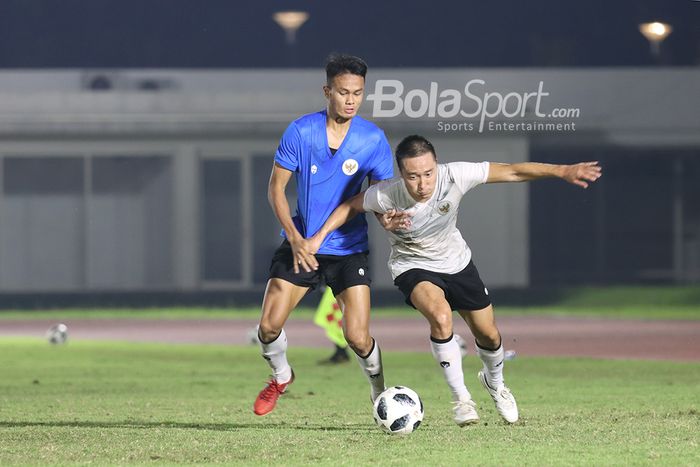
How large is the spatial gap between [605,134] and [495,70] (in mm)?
2425

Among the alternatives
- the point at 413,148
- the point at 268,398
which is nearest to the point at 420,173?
the point at 413,148

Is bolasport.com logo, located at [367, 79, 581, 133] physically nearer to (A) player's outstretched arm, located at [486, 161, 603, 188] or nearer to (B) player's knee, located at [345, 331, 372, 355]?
(B) player's knee, located at [345, 331, 372, 355]

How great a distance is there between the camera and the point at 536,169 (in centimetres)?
893

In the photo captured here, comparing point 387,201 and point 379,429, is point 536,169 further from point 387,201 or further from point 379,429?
point 379,429

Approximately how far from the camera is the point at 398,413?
8828mm

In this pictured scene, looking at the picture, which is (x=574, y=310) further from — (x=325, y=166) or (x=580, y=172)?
(x=580, y=172)

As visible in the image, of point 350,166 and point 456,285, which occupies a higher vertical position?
point 350,166

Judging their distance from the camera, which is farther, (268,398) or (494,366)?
(268,398)

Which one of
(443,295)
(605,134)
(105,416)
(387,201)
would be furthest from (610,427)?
(605,134)
